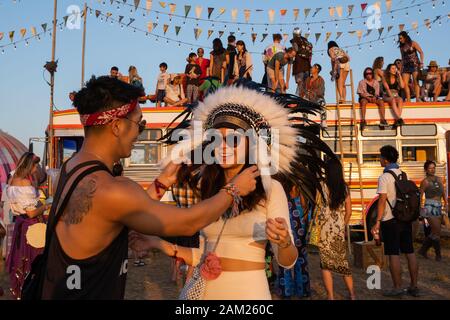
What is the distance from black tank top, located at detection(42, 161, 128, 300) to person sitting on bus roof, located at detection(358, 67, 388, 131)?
922 cm

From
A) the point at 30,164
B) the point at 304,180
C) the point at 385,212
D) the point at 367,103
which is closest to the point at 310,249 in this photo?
the point at 367,103

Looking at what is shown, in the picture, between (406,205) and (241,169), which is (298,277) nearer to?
(406,205)

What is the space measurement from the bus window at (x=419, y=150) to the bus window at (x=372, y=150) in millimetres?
372

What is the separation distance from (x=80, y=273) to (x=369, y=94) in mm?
9785

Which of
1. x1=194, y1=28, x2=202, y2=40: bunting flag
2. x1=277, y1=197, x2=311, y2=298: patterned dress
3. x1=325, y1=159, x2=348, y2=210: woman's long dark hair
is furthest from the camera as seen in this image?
x1=194, y1=28, x2=202, y2=40: bunting flag

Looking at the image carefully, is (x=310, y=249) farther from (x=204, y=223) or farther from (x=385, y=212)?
(x=204, y=223)

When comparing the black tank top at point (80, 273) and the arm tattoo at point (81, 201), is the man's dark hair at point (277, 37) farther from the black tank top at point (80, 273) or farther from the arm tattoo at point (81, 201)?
the arm tattoo at point (81, 201)

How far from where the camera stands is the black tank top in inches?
74.3

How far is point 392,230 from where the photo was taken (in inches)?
238

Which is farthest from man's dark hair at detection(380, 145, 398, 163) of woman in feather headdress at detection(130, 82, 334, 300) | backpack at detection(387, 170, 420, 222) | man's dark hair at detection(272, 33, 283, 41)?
man's dark hair at detection(272, 33, 283, 41)

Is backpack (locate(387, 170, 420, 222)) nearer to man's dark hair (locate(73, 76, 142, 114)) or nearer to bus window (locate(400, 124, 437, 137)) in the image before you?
bus window (locate(400, 124, 437, 137))

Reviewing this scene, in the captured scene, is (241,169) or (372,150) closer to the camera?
(241,169)

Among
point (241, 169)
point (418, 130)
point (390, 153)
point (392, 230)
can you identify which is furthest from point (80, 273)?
point (418, 130)

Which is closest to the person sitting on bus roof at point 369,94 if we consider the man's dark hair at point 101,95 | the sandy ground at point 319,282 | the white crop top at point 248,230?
the sandy ground at point 319,282
